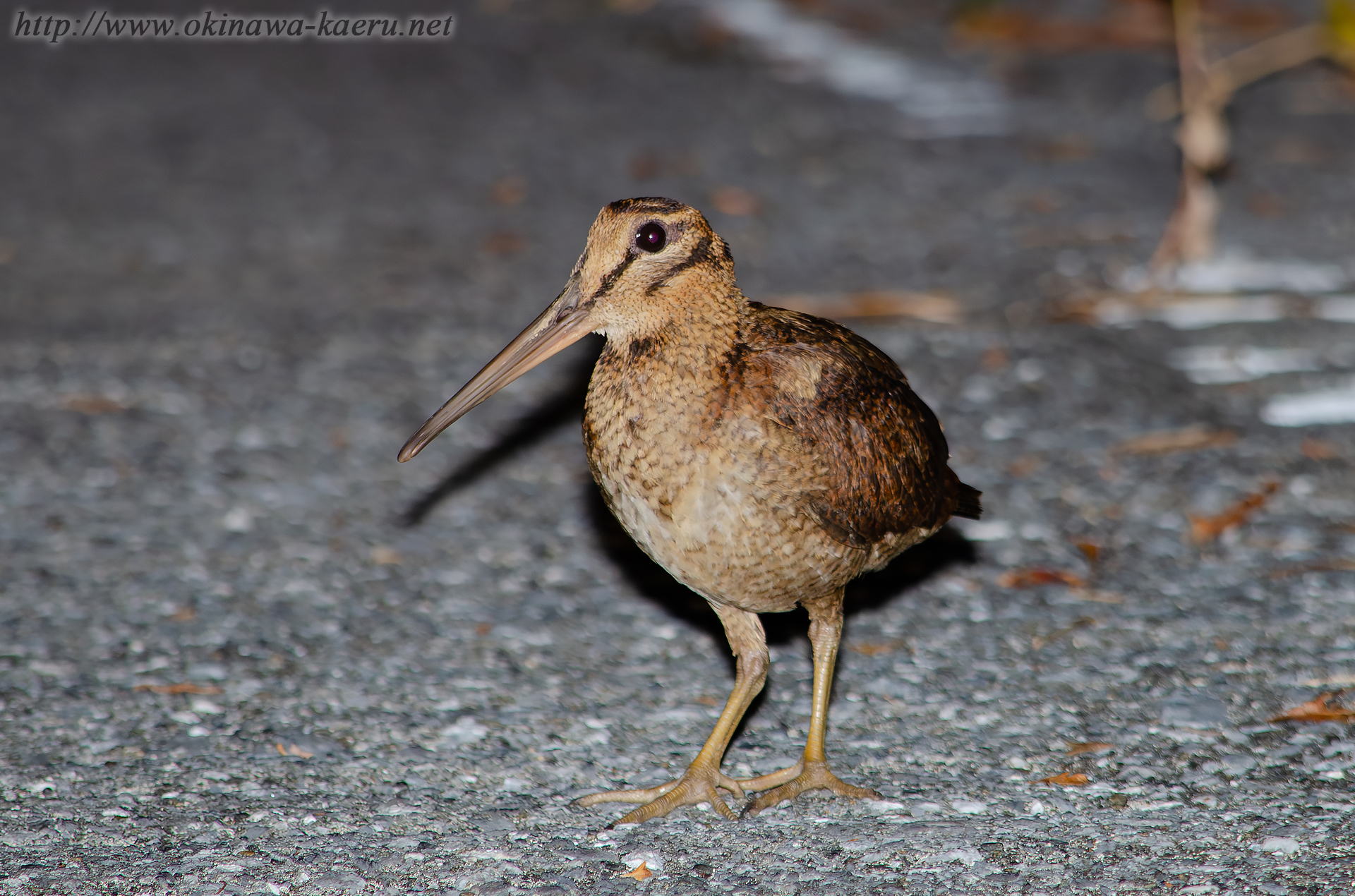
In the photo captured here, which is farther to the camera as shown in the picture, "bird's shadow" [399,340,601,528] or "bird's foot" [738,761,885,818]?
"bird's shadow" [399,340,601,528]

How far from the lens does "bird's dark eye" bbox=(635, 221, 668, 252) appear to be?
370 centimetres

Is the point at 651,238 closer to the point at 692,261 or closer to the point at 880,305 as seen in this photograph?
the point at 692,261

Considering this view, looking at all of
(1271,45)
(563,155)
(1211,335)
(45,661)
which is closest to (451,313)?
(563,155)

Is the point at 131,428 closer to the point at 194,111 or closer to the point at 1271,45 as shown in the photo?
the point at 194,111

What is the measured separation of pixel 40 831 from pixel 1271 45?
9.69 meters

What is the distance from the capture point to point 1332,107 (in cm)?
1028

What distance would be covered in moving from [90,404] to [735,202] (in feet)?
13.8

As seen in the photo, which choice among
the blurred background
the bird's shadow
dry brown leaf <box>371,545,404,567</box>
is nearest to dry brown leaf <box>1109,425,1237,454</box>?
the blurred background

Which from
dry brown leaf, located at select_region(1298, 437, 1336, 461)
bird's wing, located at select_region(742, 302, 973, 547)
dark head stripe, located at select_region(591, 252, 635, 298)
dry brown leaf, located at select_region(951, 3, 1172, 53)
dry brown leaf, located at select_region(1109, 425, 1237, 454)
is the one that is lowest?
dry brown leaf, located at select_region(1298, 437, 1336, 461)

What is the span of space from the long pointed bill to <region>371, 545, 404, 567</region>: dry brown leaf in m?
1.60

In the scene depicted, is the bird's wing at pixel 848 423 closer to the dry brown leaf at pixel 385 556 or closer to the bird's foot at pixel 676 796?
the bird's foot at pixel 676 796

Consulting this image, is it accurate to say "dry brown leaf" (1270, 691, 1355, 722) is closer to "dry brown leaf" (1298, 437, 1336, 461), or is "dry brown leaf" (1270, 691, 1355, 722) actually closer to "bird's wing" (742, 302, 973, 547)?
"bird's wing" (742, 302, 973, 547)

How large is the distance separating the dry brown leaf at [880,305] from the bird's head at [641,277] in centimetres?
368

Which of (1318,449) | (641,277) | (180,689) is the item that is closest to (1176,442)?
(1318,449)
